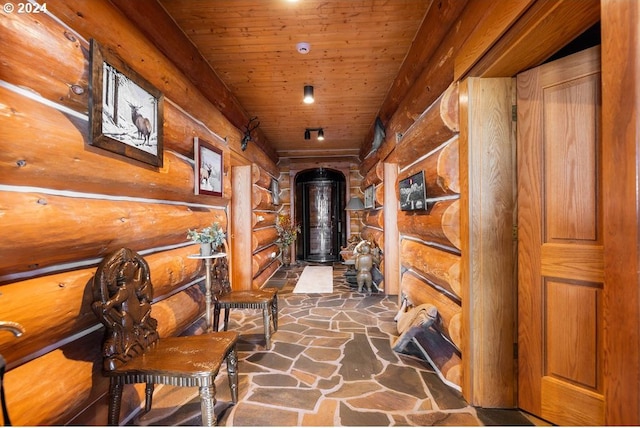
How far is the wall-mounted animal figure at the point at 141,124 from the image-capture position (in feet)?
6.14

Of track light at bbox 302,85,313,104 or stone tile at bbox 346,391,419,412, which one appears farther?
track light at bbox 302,85,313,104

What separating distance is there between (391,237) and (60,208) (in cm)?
425

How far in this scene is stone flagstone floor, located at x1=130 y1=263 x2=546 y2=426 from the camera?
6.07 ft

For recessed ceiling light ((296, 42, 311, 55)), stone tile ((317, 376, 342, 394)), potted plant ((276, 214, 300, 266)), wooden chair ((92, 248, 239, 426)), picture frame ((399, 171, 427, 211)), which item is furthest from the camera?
potted plant ((276, 214, 300, 266))

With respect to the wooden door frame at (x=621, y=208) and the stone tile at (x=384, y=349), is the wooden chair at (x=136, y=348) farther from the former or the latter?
the wooden door frame at (x=621, y=208)

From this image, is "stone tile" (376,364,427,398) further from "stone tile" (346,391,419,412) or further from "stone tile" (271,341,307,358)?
"stone tile" (271,341,307,358)

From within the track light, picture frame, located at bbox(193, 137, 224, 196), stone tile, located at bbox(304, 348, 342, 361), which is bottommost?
stone tile, located at bbox(304, 348, 342, 361)

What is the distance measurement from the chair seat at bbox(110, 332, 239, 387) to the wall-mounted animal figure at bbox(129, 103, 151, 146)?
146 centimetres

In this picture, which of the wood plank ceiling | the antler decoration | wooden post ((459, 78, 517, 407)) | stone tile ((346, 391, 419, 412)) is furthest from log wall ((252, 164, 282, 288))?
wooden post ((459, 78, 517, 407))

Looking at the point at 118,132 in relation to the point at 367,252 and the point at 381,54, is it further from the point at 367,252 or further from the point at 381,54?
the point at 367,252

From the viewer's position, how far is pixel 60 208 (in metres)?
1.35

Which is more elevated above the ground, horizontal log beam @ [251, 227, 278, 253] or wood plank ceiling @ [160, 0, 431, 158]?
wood plank ceiling @ [160, 0, 431, 158]

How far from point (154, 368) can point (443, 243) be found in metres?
2.27

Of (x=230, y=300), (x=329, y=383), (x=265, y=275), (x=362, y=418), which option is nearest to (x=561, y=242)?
(x=362, y=418)
